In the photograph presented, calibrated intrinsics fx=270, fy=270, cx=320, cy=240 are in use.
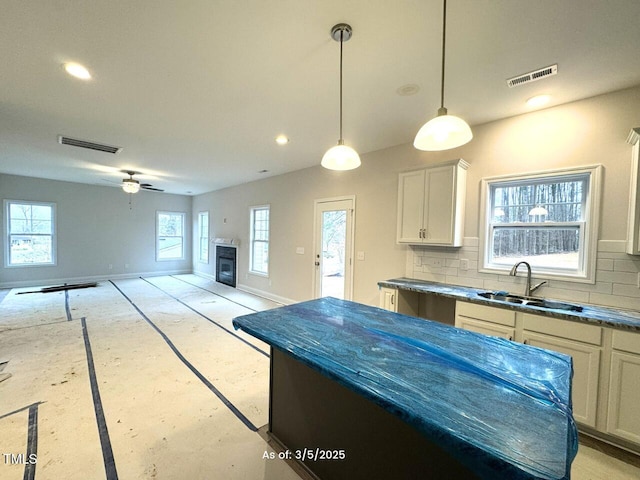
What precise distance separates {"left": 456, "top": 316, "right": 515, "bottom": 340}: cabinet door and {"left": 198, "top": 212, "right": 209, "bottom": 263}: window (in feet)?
25.5

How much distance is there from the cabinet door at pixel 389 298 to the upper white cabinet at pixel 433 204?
677 millimetres

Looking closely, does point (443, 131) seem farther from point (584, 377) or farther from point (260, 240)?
point (260, 240)

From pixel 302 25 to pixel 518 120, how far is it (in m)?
2.46

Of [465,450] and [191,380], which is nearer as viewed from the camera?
[465,450]

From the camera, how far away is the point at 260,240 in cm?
657

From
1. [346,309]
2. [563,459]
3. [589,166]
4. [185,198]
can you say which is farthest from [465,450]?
[185,198]

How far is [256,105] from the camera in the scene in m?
2.80

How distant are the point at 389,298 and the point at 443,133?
217 centimetres

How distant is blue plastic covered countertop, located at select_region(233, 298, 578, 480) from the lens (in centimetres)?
77

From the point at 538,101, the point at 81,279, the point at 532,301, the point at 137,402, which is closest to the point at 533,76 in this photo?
the point at 538,101

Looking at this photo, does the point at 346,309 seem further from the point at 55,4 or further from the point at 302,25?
the point at 55,4

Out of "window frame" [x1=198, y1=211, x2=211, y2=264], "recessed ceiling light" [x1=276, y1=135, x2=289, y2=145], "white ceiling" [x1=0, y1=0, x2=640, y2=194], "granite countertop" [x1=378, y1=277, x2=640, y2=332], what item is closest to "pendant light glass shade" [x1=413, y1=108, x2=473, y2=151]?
"white ceiling" [x1=0, y1=0, x2=640, y2=194]

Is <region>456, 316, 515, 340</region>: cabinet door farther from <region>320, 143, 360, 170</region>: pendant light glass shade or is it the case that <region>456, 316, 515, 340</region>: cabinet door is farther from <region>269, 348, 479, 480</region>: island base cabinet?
<region>320, 143, 360, 170</region>: pendant light glass shade

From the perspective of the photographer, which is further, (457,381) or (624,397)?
(624,397)
